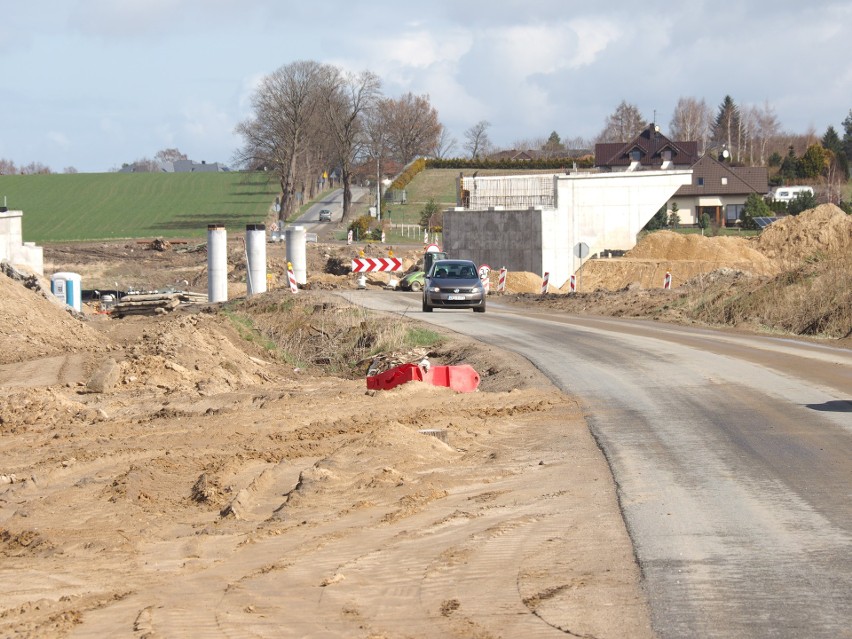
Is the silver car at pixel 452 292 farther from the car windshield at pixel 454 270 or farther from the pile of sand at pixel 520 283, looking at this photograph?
the pile of sand at pixel 520 283

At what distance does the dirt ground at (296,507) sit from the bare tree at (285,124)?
80390 mm

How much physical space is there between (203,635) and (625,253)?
5224cm

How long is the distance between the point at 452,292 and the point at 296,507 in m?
24.1

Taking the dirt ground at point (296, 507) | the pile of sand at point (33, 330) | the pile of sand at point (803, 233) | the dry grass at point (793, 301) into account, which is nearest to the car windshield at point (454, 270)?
the dry grass at point (793, 301)

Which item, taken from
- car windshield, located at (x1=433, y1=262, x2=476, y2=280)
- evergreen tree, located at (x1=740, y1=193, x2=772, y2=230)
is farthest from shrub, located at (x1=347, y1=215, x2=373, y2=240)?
car windshield, located at (x1=433, y1=262, x2=476, y2=280)

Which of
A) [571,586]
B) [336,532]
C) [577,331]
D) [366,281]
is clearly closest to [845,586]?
[571,586]

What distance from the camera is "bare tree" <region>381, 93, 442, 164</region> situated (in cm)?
12738

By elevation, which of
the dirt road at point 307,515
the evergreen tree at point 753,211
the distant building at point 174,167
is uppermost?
the distant building at point 174,167

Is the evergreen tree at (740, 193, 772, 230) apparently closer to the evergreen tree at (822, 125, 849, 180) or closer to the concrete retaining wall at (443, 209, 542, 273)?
the evergreen tree at (822, 125, 849, 180)

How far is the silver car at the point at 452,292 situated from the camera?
1294 inches

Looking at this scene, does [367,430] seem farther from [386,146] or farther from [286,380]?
[386,146]

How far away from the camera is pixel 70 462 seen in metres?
10.9

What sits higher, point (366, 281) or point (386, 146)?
point (386, 146)

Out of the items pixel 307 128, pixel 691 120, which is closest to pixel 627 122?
pixel 691 120
